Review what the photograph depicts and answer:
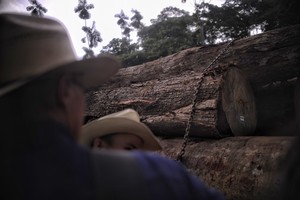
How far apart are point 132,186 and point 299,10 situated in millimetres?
7380

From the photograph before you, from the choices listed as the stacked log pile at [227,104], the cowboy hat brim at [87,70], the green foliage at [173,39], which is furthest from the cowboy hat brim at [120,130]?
the green foliage at [173,39]

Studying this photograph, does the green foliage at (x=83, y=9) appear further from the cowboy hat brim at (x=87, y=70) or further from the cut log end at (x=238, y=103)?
the cowboy hat brim at (x=87, y=70)

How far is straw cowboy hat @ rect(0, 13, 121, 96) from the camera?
104cm

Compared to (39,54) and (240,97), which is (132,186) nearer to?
(39,54)

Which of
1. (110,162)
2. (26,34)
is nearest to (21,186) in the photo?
(110,162)

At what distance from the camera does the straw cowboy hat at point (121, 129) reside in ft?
7.51

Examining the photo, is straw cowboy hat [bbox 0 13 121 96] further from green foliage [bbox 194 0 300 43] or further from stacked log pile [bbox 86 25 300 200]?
green foliage [bbox 194 0 300 43]

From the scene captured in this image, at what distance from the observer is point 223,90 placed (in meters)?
4.54

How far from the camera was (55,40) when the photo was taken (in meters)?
1.13

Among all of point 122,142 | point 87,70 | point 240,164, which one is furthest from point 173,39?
point 87,70

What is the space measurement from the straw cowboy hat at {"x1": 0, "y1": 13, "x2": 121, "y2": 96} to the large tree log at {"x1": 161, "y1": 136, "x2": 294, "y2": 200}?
8.18 feet

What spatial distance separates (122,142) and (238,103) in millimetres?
2938

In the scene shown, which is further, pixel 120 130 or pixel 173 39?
pixel 173 39

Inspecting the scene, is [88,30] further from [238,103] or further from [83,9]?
[238,103]
